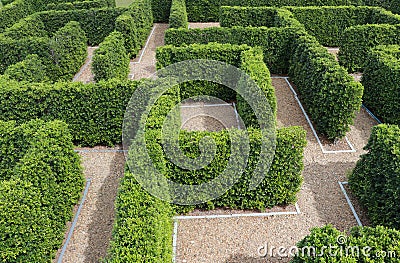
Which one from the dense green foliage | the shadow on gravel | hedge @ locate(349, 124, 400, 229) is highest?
the dense green foliage

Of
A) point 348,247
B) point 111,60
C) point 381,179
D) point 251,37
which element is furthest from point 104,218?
point 251,37

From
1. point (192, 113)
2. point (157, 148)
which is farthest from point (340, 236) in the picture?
point (192, 113)

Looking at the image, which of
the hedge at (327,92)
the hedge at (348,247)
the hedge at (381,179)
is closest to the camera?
the hedge at (348,247)

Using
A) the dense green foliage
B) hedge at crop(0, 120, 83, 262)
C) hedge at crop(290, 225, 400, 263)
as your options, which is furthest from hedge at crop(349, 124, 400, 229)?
the dense green foliage

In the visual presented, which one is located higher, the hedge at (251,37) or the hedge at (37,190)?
the hedge at (251,37)

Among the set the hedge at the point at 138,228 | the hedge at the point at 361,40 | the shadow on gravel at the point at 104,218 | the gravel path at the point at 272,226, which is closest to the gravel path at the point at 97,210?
A: the shadow on gravel at the point at 104,218

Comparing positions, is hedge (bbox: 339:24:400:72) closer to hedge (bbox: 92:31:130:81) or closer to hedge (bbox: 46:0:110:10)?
hedge (bbox: 92:31:130:81)

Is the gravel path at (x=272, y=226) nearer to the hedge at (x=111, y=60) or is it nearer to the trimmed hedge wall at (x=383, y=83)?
the trimmed hedge wall at (x=383, y=83)

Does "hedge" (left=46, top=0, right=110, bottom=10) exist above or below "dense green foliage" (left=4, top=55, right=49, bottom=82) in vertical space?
above
